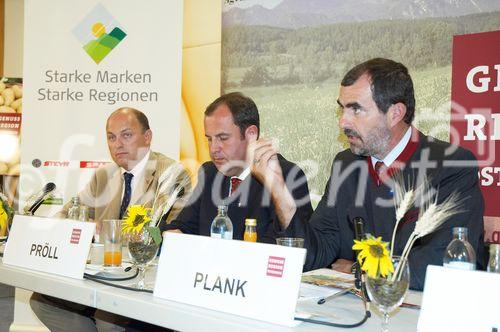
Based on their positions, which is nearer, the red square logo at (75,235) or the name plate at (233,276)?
the name plate at (233,276)

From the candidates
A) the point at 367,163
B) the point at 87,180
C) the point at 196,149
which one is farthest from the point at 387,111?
the point at 87,180

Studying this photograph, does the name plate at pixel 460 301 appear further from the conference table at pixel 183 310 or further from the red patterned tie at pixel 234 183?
the red patterned tie at pixel 234 183

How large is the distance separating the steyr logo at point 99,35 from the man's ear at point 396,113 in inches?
77.4

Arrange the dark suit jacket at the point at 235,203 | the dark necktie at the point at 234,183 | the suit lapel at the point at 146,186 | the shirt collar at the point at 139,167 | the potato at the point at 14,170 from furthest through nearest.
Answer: the potato at the point at 14,170, the shirt collar at the point at 139,167, the suit lapel at the point at 146,186, the dark necktie at the point at 234,183, the dark suit jacket at the point at 235,203

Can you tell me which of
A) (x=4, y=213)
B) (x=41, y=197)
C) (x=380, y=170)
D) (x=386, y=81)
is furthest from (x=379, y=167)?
(x=4, y=213)

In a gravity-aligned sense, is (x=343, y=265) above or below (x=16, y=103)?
below

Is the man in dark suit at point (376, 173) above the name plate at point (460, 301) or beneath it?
above

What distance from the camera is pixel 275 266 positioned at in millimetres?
1187

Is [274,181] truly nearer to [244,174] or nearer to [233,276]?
[233,276]

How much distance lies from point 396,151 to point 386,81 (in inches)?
10.8

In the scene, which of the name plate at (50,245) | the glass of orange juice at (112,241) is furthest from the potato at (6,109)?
the glass of orange juice at (112,241)

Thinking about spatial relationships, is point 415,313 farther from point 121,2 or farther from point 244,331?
point 121,2

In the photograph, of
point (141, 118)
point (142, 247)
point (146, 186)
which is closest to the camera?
point (142, 247)

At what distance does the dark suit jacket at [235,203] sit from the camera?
2.50 meters
